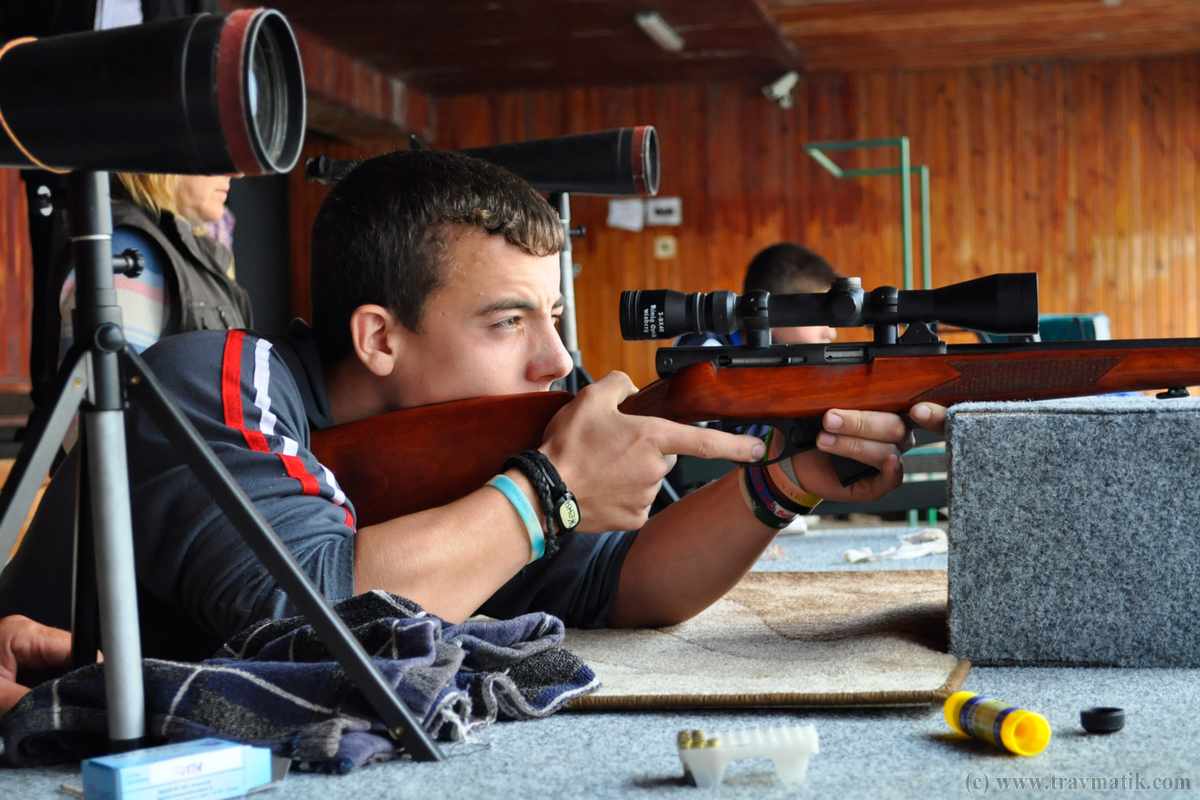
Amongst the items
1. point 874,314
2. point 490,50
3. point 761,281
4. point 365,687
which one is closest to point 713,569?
point 874,314

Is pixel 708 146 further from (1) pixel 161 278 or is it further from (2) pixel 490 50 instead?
(1) pixel 161 278

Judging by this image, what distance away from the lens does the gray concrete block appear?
0.99m

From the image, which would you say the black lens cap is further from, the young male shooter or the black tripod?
the black tripod

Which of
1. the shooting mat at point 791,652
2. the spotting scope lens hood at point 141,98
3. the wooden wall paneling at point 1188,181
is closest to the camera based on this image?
the spotting scope lens hood at point 141,98

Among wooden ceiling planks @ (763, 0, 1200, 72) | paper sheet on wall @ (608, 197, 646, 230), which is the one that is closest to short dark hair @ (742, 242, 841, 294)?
wooden ceiling planks @ (763, 0, 1200, 72)

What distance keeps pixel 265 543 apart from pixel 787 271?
2.59 metres

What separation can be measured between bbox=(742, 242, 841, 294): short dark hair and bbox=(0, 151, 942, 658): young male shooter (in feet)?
6.33

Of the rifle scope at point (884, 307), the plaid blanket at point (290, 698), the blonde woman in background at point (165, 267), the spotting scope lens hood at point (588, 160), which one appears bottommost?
the plaid blanket at point (290, 698)

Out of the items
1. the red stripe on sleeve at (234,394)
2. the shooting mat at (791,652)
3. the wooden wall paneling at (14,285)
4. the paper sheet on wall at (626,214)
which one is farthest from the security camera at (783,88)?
the red stripe on sleeve at (234,394)

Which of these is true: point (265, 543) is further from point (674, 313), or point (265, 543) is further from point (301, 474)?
point (674, 313)

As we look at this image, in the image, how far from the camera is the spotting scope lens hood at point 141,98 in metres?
0.66

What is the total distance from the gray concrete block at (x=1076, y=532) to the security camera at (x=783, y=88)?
19.7ft

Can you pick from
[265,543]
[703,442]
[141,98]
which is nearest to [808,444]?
[703,442]

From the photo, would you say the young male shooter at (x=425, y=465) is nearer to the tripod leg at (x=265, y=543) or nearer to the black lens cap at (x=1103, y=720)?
the tripod leg at (x=265, y=543)
